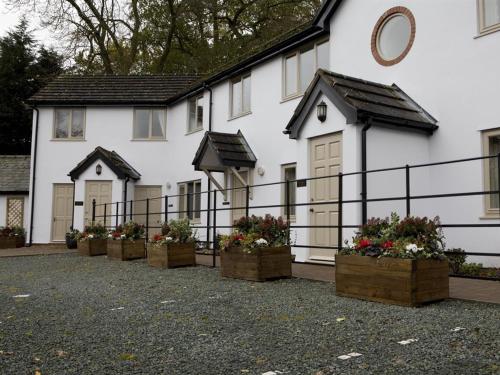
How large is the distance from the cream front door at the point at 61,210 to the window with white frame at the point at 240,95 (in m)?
7.74

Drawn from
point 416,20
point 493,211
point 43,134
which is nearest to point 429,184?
A: point 493,211

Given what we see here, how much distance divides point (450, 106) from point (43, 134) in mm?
15485

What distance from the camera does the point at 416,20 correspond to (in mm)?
9570

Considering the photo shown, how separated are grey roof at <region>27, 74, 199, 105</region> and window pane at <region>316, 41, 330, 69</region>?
322 inches

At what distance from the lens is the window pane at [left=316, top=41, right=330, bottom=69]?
38.1ft

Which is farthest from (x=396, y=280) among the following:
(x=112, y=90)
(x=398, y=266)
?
(x=112, y=90)

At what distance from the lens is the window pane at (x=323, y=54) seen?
38.1ft

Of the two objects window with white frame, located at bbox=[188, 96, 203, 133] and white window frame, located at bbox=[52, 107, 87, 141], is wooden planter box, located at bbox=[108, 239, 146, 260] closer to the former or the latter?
window with white frame, located at bbox=[188, 96, 203, 133]

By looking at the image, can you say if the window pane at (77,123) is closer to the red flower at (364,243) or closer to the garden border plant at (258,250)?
the garden border plant at (258,250)

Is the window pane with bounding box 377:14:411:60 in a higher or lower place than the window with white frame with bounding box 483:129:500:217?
higher

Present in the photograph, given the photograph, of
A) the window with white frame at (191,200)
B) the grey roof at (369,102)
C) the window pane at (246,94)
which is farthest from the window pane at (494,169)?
the window with white frame at (191,200)


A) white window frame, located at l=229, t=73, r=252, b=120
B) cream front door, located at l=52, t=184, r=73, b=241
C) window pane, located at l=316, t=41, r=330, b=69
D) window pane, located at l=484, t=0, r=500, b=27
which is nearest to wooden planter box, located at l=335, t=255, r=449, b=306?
window pane, located at l=484, t=0, r=500, b=27

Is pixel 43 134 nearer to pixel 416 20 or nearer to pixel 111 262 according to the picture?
pixel 111 262

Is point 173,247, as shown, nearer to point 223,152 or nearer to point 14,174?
point 223,152
